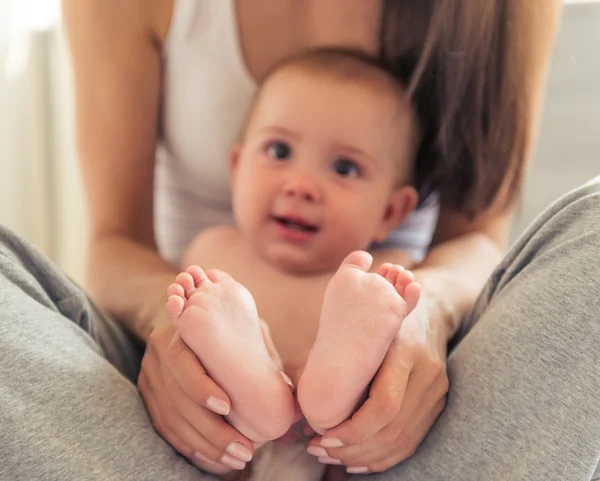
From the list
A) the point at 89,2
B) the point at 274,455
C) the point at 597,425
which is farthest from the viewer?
the point at 89,2

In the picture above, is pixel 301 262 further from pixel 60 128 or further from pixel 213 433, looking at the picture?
pixel 60 128

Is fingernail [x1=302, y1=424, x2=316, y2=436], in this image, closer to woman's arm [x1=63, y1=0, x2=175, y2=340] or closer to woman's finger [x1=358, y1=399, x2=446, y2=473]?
woman's finger [x1=358, y1=399, x2=446, y2=473]

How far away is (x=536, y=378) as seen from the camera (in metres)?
0.48

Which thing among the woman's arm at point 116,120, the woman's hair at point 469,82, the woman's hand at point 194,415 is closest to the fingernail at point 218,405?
the woman's hand at point 194,415

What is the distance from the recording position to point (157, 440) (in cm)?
52

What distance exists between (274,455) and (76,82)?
→ 0.59 metres

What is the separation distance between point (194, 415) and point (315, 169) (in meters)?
0.34

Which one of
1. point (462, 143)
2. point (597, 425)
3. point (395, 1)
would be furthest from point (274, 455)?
point (395, 1)

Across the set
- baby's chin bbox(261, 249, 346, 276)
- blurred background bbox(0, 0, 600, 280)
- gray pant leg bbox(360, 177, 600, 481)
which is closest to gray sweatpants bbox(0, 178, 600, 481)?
gray pant leg bbox(360, 177, 600, 481)

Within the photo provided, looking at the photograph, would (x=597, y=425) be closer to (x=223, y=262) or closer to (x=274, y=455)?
(x=274, y=455)

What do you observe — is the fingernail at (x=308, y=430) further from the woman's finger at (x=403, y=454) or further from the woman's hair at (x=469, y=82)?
the woman's hair at (x=469, y=82)

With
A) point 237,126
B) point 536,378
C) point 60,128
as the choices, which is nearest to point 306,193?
point 237,126

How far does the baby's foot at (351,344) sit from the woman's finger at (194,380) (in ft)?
0.21

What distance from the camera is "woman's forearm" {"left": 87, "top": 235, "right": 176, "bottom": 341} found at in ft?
2.35
